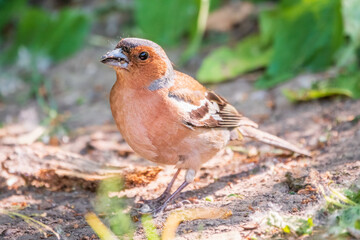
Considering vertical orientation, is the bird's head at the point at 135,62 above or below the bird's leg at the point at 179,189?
above

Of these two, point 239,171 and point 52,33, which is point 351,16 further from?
point 52,33

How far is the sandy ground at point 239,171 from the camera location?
134 inches

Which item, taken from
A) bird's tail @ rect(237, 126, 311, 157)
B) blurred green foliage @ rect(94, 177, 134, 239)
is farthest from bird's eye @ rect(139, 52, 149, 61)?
bird's tail @ rect(237, 126, 311, 157)

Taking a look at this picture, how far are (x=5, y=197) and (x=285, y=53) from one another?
3.71 metres

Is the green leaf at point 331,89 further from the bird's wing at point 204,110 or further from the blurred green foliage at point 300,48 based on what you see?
the bird's wing at point 204,110

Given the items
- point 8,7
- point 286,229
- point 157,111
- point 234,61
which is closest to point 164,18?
point 234,61

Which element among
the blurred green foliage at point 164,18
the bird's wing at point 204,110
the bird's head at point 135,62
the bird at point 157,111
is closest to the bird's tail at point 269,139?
the bird's wing at point 204,110

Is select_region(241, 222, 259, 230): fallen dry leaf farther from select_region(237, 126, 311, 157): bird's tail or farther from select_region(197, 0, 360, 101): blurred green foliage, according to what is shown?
select_region(197, 0, 360, 101): blurred green foliage

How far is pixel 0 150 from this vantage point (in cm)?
457

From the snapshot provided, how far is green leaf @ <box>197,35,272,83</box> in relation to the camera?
638 centimetres

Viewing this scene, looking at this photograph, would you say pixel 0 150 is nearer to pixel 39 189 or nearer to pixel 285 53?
pixel 39 189

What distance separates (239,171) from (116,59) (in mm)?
1595

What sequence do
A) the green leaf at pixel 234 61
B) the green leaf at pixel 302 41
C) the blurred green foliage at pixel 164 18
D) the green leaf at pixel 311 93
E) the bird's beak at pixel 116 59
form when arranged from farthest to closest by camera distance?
the blurred green foliage at pixel 164 18 < the green leaf at pixel 234 61 < the green leaf at pixel 302 41 < the green leaf at pixel 311 93 < the bird's beak at pixel 116 59

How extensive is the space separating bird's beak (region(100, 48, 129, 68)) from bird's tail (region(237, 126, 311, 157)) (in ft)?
4.61
